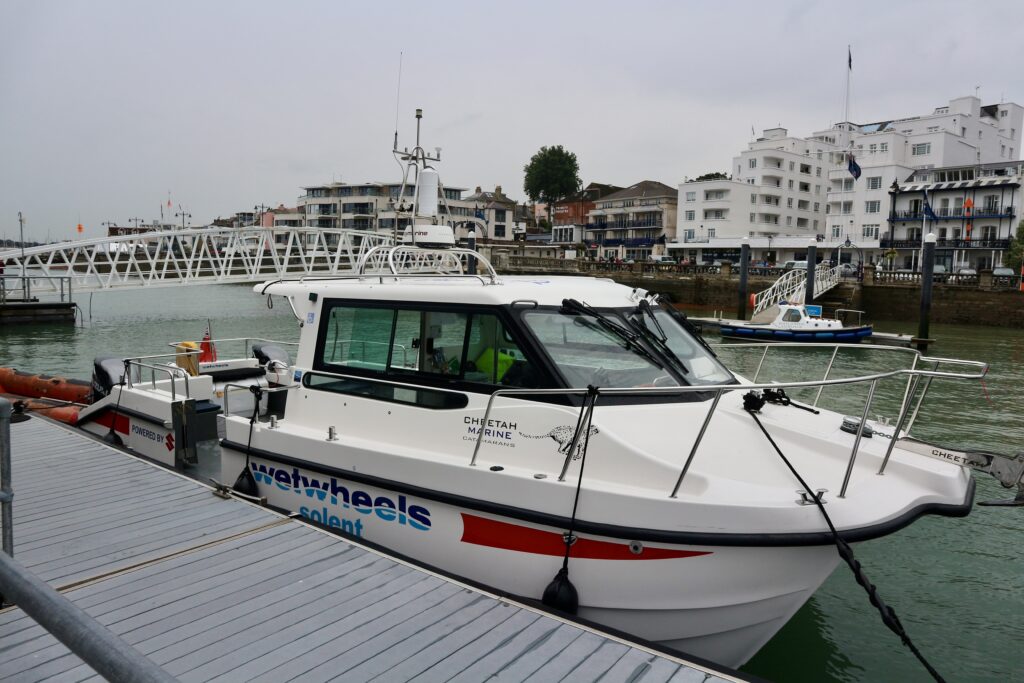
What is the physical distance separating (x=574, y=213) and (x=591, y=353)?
91.5m

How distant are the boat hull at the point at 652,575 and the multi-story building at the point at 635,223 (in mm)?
71972

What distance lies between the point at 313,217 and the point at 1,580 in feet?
334

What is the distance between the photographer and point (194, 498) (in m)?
5.72

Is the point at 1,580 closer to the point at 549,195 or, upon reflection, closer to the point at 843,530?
the point at 843,530

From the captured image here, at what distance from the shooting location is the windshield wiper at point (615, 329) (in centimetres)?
525

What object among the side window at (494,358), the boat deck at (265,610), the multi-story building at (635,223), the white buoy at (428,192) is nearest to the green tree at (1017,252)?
the multi-story building at (635,223)

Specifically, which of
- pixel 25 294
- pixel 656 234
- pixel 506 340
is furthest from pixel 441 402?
pixel 656 234

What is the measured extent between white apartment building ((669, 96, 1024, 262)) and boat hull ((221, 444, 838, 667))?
194 feet

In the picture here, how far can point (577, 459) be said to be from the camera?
15.0ft

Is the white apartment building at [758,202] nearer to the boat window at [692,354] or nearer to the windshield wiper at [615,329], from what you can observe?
the boat window at [692,354]

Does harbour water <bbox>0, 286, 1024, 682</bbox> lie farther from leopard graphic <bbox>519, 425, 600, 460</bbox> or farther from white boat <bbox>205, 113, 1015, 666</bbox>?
leopard graphic <bbox>519, 425, 600, 460</bbox>

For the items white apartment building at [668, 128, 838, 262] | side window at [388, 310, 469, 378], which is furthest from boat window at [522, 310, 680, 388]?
white apartment building at [668, 128, 838, 262]

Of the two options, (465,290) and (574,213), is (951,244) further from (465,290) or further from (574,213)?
(465,290)

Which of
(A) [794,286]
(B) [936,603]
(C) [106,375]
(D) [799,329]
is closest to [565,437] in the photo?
(B) [936,603]
